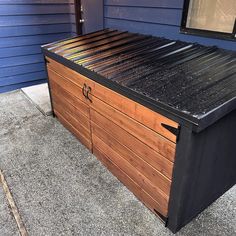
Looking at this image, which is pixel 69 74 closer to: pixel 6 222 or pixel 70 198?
pixel 70 198

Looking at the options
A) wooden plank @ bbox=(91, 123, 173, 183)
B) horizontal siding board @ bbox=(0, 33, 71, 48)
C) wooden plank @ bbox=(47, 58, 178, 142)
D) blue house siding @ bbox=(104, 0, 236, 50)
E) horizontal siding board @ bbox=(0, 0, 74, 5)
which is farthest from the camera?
horizontal siding board @ bbox=(0, 33, 71, 48)

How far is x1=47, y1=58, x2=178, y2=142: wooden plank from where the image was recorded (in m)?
1.26

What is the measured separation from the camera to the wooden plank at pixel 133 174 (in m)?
1.50

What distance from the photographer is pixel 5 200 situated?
70.5 inches

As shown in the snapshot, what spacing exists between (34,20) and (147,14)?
6.68 ft

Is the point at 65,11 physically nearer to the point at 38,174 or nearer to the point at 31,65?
the point at 31,65

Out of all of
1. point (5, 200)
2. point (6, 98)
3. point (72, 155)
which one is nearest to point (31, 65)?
point (6, 98)

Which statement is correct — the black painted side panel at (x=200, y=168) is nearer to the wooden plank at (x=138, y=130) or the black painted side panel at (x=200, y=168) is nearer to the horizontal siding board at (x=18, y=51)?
the wooden plank at (x=138, y=130)

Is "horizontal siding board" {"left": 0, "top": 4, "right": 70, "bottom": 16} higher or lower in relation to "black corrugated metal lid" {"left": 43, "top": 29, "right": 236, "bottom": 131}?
Answer: higher

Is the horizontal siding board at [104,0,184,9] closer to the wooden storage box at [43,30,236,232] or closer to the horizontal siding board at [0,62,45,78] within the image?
the wooden storage box at [43,30,236,232]

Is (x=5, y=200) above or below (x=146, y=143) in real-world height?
below

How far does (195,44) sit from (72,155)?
1501 mm

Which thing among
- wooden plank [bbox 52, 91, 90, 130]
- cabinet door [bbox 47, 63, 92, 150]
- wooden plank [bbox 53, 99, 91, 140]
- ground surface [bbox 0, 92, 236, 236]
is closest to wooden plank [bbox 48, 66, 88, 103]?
cabinet door [bbox 47, 63, 92, 150]

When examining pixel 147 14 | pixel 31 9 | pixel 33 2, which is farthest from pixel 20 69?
pixel 147 14
